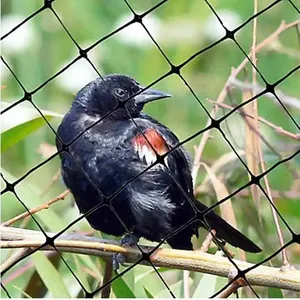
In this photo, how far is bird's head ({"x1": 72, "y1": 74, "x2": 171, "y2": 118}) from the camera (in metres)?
1.93

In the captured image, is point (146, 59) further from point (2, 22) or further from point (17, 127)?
point (17, 127)

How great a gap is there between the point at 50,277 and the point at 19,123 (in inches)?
12.2

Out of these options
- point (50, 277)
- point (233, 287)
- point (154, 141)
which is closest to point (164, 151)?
point (154, 141)

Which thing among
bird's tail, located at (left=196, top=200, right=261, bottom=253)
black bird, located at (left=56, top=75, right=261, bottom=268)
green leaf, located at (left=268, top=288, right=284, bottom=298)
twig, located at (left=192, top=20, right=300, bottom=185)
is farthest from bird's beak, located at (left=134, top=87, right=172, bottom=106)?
green leaf, located at (left=268, top=288, right=284, bottom=298)

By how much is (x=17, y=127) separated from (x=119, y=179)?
0.79ft

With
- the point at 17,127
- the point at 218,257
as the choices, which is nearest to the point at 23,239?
the point at 218,257

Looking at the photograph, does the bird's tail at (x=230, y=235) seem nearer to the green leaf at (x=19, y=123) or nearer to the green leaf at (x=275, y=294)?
the green leaf at (x=275, y=294)

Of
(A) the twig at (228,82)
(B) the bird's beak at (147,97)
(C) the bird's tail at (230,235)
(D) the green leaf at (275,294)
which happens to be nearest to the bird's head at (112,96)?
(B) the bird's beak at (147,97)

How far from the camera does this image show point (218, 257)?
151 centimetres

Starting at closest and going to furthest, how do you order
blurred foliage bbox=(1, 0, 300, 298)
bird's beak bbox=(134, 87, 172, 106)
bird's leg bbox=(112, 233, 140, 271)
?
bird's leg bbox=(112, 233, 140, 271)
bird's beak bbox=(134, 87, 172, 106)
blurred foliage bbox=(1, 0, 300, 298)

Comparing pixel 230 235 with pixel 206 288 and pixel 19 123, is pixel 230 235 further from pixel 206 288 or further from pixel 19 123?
pixel 19 123

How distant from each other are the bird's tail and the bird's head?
9.4 inches

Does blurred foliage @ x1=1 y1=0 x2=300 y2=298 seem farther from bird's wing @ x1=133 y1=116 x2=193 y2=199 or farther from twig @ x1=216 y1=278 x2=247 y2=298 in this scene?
twig @ x1=216 y1=278 x2=247 y2=298

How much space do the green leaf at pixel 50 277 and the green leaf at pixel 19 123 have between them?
0.79ft
